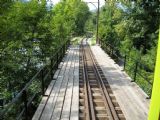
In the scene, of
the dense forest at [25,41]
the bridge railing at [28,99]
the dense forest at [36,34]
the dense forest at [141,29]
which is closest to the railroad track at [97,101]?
the bridge railing at [28,99]

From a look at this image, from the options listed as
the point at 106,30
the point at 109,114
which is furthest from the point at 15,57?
the point at 106,30

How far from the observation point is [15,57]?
1533 centimetres

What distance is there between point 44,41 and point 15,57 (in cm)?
526

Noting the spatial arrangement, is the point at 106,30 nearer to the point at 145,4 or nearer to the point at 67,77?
the point at 145,4

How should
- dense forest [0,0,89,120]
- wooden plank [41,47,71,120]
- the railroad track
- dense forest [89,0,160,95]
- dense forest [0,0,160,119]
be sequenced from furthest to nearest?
1. dense forest [89,0,160,95]
2. dense forest [0,0,89,120]
3. dense forest [0,0,160,119]
4. the railroad track
5. wooden plank [41,47,71,120]

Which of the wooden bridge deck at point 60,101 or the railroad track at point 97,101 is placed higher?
the wooden bridge deck at point 60,101

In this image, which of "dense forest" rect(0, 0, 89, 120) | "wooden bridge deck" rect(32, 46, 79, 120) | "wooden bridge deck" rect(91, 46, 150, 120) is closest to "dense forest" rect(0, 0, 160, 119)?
"dense forest" rect(0, 0, 89, 120)

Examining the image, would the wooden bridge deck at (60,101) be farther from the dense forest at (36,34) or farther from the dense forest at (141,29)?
the dense forest at (141,29)

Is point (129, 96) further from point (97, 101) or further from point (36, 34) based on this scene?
point (36, 34)

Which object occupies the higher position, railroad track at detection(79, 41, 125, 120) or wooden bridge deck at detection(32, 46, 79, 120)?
wooden bridge deck at detection(32, 46, 79, 120)

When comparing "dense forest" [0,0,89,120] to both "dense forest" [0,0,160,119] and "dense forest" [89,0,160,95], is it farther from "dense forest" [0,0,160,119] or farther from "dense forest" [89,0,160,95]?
"dense forest" [89,0,160,95]

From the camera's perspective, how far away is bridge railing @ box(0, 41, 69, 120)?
529 cm

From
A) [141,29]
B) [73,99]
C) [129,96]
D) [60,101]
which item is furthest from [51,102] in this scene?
[141,29]

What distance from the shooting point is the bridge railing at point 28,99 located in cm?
529
